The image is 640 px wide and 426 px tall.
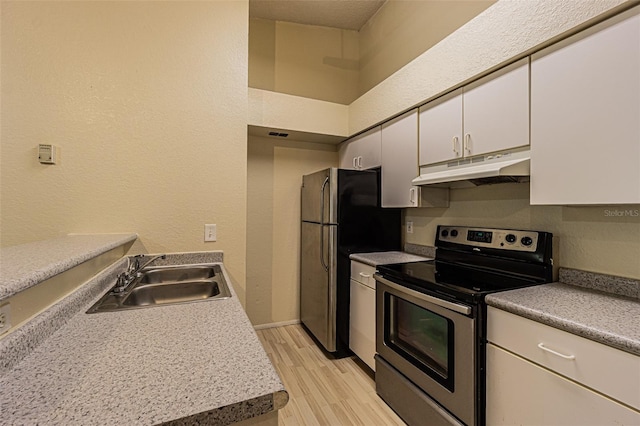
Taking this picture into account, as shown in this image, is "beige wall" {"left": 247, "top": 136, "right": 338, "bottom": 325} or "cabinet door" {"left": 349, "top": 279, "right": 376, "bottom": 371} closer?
"cabinet door" {"left": 349, "top": 279, "right": 376, "bottom": 371}

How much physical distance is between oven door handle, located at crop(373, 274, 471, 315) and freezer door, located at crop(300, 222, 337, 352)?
25.5 inches

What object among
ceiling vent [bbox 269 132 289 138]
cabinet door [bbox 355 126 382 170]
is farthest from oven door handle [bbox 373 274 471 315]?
ceiling vent [bbox 269 132 289 138]

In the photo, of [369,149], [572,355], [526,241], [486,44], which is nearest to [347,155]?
[369,149]

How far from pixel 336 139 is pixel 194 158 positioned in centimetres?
163

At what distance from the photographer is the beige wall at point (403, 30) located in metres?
2.24

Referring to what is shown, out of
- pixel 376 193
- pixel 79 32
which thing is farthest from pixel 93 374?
pixel 376 193

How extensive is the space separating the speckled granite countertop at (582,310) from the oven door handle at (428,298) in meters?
0.12

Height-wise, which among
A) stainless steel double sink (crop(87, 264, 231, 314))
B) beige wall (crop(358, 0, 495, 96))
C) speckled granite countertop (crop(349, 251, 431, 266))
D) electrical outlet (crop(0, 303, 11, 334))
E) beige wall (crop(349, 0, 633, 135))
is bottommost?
stainless steel double sink (crop(87, 264, 231, 314))

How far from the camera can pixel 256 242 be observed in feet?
10.5

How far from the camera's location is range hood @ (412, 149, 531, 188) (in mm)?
1547

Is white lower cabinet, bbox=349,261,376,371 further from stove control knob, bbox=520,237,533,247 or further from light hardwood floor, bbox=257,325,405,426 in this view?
stove control knob, bbox=520,237,533,247

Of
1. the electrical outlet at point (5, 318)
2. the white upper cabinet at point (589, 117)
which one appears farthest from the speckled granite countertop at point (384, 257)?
the electrical outlet at point (5, 318)

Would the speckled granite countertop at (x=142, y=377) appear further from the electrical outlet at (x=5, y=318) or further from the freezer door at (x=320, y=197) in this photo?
the freezer door at (x=320, y=197)

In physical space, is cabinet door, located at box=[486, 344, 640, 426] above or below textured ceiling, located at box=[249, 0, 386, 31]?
below
